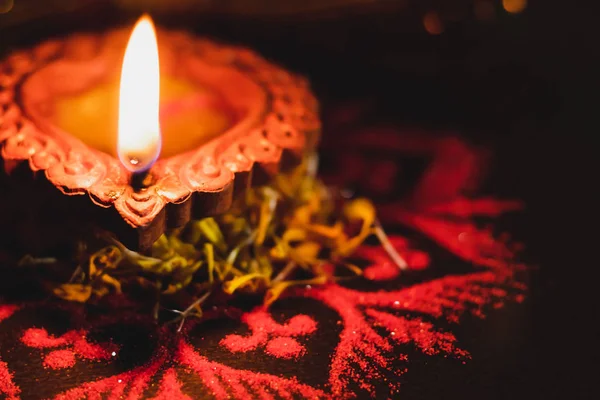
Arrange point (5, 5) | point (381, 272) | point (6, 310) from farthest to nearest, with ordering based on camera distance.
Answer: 1. point (5, 5)
2. point (381, 272)
3. point (6, 310)

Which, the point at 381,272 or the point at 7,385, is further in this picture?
the point at 381,272

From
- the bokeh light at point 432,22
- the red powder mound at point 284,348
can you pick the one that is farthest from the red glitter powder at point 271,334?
the bokeh light at point 432,22

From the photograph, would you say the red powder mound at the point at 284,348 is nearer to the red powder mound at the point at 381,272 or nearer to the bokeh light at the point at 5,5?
the red powder mound at the point at 381,272

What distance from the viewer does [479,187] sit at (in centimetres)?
121

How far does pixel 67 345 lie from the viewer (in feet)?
2.72

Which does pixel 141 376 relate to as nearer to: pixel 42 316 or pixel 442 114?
pixel 42 316

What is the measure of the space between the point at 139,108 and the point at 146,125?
0.03 m

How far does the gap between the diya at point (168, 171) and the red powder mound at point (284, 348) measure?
0.08 m

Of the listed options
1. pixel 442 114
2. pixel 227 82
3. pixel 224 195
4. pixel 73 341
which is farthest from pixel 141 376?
pixel 442 114

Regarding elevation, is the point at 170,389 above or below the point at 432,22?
below

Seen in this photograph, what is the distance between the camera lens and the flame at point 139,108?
2.64ft

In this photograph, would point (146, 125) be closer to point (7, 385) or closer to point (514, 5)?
point (7, 385)

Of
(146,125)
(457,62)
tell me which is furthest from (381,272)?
(457,62)

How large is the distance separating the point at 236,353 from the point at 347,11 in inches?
31.9
